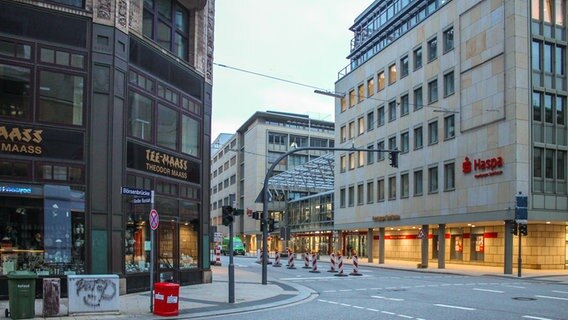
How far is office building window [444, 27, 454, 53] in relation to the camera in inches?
1726

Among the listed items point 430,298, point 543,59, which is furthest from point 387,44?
point 430,298

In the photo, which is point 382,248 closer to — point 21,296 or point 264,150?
point 21,296

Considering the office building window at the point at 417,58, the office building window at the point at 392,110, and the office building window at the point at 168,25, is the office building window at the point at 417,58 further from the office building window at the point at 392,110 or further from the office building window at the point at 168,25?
the office building window at the point at 168,25

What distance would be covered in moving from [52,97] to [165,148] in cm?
517

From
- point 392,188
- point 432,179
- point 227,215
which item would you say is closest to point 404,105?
point 392,188

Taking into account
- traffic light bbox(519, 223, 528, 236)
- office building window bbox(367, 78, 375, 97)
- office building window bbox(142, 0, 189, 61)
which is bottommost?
traffic light bbox(519, 223, 528, 236)

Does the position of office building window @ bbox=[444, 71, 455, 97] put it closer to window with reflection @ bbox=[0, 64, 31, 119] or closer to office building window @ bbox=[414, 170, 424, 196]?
office building window @ bbox=[414, 170, 424, 196]

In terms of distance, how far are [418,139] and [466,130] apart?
738cm

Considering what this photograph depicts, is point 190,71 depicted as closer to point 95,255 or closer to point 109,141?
point 109,141

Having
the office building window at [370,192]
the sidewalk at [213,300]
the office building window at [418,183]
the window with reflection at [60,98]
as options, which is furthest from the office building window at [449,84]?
the window with reflection at [60,98]

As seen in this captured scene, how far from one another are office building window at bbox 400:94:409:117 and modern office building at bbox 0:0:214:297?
3088 cm

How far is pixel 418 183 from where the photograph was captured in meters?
47.8

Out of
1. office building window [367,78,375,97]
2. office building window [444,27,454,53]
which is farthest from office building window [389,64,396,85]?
office building window [444,27,454,53]

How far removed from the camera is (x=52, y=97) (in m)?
18.4
